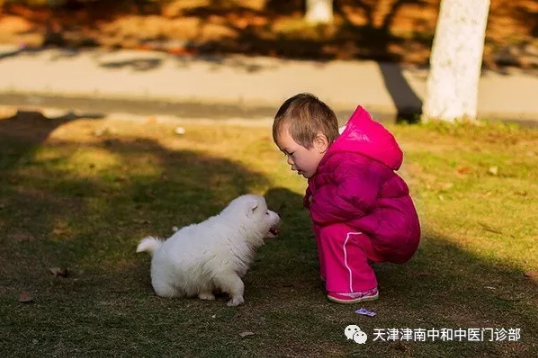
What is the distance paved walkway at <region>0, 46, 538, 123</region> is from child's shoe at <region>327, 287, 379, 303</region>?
271 inches

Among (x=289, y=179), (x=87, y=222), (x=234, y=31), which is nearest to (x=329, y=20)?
(x=234, y=31)

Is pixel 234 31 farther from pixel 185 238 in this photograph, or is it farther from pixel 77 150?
pixel 185 238

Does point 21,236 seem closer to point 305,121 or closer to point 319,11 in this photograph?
point 305,121

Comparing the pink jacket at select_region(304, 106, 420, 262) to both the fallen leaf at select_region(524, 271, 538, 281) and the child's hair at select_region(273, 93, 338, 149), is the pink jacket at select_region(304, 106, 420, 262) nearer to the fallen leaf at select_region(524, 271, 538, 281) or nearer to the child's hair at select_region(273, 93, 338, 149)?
the child's hair at select_region(273, 93, 338, 149)

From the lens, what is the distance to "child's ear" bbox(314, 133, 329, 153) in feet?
18.2

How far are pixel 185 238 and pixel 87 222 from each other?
214 cm

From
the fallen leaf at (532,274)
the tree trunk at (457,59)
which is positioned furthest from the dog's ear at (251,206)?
the tree trunk at (457,59)

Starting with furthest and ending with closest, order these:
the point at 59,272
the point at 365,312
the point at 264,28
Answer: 1. the point at 264,28
2. the point at 59,272
3. the point at 365,312

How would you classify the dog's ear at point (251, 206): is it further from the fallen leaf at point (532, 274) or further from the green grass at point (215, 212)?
the fallen leaf at point (532, 274)

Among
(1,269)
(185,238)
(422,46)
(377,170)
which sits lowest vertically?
(422,46)

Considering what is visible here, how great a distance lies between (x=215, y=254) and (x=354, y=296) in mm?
829

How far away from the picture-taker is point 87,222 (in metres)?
7.45

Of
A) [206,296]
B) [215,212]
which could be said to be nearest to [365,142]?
[206,296]

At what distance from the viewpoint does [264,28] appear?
62.5 feet
